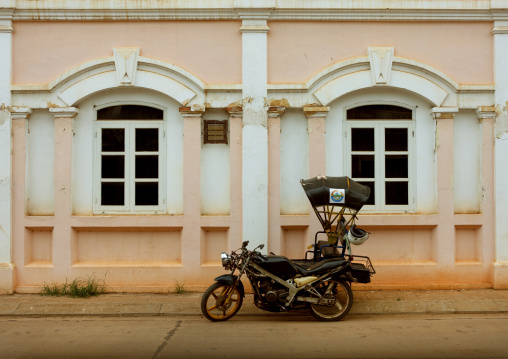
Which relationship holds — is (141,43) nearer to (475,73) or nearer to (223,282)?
(223,282)

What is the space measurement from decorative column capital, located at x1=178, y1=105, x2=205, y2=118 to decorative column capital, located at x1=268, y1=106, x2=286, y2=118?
1.02 metres

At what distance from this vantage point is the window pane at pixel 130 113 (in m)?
9.42

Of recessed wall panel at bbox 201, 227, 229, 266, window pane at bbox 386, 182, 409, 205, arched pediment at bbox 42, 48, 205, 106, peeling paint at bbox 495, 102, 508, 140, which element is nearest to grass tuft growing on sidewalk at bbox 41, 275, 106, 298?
recessed wall panel at bbox 201, 227, 229, 266

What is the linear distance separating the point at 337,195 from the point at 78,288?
13.6 ft

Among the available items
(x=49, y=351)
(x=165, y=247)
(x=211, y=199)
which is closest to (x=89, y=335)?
(x=49, y=351)

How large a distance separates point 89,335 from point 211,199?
9.67 feet

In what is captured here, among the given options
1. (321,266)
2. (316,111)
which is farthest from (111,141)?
(321,266)

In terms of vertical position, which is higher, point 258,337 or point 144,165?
point 144,165

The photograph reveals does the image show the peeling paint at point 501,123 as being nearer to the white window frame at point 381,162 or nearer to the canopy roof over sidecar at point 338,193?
the white window frame at point 381,162

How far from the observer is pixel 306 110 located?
30.0 ft

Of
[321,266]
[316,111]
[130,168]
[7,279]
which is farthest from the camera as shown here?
[130,168]

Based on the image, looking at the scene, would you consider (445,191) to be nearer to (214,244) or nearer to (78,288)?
(214,244)

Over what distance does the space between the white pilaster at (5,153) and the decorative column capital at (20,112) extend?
67 millimetres

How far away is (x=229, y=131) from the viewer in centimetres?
929
